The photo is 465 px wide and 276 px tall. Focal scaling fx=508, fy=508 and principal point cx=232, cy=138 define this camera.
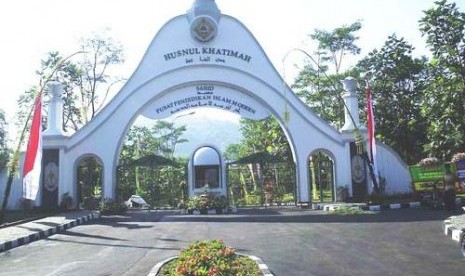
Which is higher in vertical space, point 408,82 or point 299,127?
point 408,82

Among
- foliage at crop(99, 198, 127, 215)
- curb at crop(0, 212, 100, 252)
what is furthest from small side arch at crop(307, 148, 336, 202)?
curb at crop(0, 212, 100, 252)

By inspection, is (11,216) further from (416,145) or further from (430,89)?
(416,145)

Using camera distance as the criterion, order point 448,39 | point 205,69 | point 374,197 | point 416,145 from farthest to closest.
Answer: point 416,145, point 448,39, point 205,69, point 374,197

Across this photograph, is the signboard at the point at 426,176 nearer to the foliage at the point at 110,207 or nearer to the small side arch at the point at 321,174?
the small side arch at the point at 321,174

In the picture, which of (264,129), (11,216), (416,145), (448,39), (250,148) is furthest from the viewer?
(250,148)

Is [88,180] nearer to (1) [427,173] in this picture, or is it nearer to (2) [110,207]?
(2) [110,207]

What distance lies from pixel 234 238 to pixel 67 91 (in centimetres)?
2629

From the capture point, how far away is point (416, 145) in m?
31.7

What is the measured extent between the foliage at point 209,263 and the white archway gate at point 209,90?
16.0 metres

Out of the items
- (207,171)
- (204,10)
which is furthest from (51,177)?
(204,10)

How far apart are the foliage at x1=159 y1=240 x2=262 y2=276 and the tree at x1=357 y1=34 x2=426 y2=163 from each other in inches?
1041

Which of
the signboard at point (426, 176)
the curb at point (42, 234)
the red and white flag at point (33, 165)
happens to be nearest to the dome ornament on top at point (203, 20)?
the red and white flag at point (33, 165)

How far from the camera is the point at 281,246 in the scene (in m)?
10.2

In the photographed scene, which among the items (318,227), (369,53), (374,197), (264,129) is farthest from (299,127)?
(264,129)
